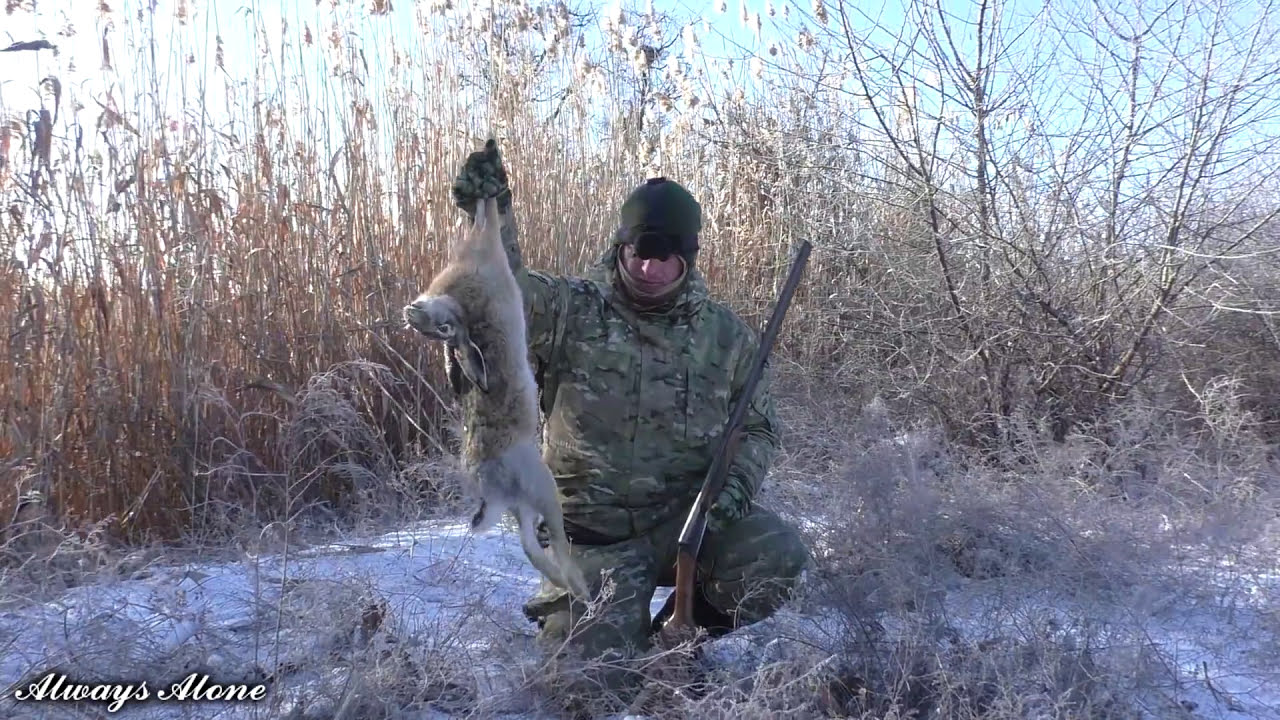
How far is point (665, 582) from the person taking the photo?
2.54 metres

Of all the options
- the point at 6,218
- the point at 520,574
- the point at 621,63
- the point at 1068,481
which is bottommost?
the point at 520,574

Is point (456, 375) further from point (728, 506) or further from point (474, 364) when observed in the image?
point (728, 506)

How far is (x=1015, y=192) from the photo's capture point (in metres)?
4.04

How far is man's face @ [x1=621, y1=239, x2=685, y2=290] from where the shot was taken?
234 cm

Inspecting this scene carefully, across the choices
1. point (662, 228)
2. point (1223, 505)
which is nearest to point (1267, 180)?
point (1223, 505)

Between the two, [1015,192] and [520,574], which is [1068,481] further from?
[520,574]

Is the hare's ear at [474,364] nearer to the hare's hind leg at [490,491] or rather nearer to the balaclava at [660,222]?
the hare's hind leg at [490,491]

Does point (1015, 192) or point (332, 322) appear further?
point (1015, 192)

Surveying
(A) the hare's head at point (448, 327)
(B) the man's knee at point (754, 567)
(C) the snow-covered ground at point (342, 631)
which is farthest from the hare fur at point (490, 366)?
(B) the man's knee at point (754, 567)

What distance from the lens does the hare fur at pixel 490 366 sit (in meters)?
1.68

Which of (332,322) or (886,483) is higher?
(332,322)

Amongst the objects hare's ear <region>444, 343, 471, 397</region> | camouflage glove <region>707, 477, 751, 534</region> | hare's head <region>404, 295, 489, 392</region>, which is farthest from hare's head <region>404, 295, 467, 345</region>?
camouflage glove <region>707, 477, 751, 534</region>

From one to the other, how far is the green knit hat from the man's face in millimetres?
19

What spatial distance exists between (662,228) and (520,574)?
128 centimetres
